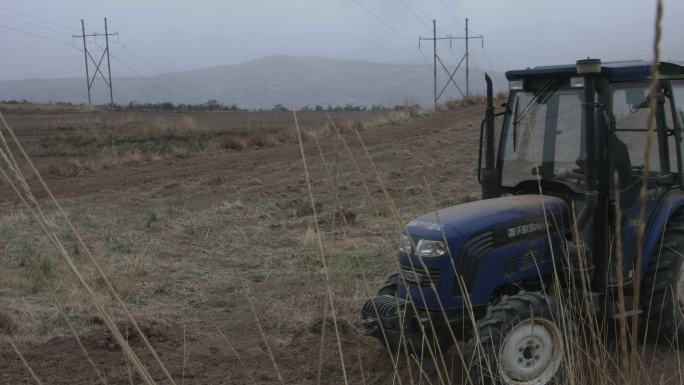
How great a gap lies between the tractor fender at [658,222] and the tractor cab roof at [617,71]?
0.87 meters

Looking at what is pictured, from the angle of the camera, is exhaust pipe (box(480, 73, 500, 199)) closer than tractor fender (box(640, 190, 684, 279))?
No

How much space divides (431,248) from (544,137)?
137 centimetres

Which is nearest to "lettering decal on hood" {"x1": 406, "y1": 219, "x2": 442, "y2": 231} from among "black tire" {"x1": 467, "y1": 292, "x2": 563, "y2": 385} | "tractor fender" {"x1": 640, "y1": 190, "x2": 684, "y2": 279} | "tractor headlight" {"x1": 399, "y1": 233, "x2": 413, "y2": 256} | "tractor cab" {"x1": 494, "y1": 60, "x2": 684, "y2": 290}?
"tractor headlight" {"x1": 399, "y1": 233, "x2": 413, "y2": 256}

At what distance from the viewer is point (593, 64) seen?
450cm

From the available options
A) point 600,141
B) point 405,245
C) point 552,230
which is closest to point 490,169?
point 552,230

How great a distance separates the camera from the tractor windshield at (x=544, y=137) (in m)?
4.94

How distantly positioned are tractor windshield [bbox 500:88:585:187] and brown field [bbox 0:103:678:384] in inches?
44.1

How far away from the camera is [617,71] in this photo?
4691mm

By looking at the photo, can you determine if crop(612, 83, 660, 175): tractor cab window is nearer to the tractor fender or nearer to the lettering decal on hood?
the tractor fender

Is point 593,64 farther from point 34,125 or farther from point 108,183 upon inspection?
point 34,125

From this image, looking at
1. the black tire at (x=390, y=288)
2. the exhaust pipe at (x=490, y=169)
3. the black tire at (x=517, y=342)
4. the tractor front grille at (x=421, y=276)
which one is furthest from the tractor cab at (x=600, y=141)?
the black tire at (x=390, y=288)

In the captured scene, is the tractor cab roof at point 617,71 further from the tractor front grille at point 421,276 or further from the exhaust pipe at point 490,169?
the tractor front grille at point 421,276

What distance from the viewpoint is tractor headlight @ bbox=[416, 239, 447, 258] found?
440cm

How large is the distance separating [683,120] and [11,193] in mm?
13407
